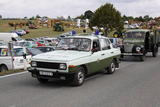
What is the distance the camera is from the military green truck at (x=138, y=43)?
59.8 feet

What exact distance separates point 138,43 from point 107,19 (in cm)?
3487

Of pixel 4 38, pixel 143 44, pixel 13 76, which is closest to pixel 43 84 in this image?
pixel 13 76

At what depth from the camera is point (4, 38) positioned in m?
30.9

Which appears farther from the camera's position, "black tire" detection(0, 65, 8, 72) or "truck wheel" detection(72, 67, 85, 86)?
"black tire" detection(0, 65, 8, 72)

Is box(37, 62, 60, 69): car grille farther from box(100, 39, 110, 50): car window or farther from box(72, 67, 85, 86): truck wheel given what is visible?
box(100, 39, 110, 50): car window

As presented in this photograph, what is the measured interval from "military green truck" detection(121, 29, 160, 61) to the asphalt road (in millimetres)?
8135

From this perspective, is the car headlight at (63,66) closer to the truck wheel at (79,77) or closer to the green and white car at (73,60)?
the green and white car at (73,60)

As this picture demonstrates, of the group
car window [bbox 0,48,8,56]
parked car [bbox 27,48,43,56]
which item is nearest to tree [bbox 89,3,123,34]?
parked car [bbox 27,48,43,56]

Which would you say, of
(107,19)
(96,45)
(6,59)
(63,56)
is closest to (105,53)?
(96,45)

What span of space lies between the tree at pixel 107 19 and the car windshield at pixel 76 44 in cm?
4394

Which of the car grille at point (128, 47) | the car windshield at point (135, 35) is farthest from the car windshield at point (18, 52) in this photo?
the car windshield at point (135, 35)

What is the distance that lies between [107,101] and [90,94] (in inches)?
35.4

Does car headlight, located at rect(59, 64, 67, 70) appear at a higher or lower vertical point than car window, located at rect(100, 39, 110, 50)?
lower

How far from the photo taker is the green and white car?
26.8ft
